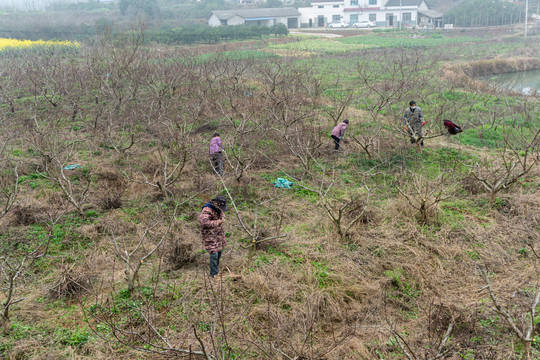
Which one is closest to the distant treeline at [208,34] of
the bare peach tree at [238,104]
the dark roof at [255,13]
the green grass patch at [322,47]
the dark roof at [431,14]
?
the green grass patch at [322,47]

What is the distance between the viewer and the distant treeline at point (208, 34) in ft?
98.2

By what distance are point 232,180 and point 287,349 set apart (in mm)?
4789

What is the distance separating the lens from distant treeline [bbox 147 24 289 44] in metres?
29.9

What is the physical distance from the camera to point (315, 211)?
7.30 metres

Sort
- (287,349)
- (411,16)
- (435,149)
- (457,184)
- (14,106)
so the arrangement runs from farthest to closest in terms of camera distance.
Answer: (411,16), (14,106), (435,149), (457,184), (287,349)

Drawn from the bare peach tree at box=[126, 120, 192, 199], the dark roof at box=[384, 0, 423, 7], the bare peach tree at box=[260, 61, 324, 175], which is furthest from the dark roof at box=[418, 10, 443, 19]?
the bare peach tree at box=[126, 120, 192, 199]

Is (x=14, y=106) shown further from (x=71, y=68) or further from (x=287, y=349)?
(x=287, y=349)

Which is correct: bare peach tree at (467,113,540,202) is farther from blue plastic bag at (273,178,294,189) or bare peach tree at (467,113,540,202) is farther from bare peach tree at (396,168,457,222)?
blue plastic bag at (273,178,294,189)

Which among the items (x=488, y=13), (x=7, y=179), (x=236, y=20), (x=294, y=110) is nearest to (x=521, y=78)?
(x=294, y=110)

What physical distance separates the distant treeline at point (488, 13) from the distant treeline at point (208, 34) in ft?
76.0

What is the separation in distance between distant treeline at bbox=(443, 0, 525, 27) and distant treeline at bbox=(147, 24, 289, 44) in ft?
76.0

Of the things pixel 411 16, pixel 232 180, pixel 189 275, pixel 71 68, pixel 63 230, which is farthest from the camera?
pixel 411 16

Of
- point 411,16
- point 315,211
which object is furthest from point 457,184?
point 411,16

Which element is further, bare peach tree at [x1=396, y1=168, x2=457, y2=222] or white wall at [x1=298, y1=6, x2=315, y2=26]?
white wall at [x1=298, y1=6, x2=315, y2=26]
